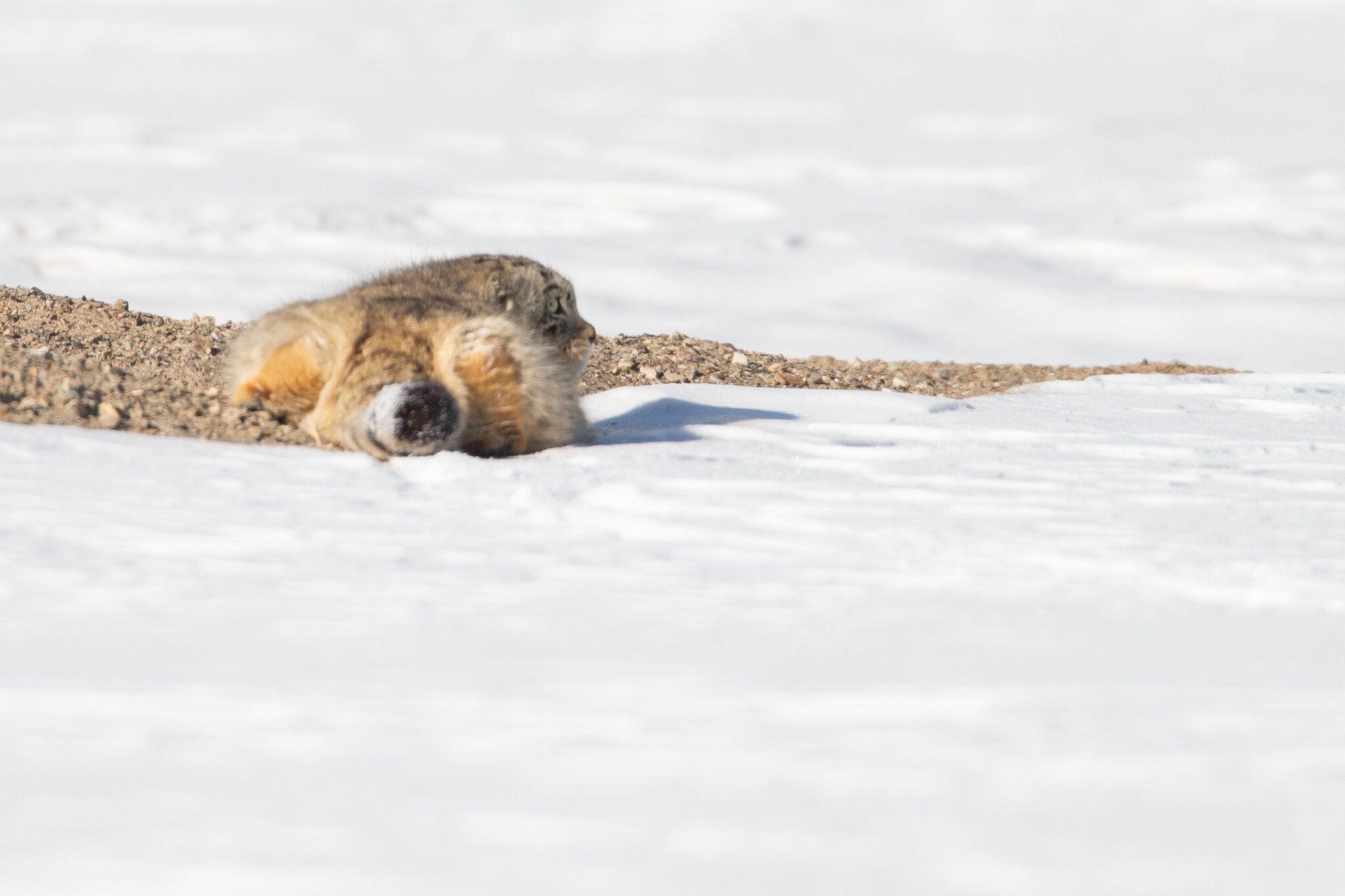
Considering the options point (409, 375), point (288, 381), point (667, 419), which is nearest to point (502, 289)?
point (667, 419)

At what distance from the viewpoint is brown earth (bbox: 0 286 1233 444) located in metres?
→ 4.96

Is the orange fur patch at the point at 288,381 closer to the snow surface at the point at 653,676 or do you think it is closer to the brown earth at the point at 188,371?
the brown earth at the point at 188,371

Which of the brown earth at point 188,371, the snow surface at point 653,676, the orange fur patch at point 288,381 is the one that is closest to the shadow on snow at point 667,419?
the snow surface at point 653,676

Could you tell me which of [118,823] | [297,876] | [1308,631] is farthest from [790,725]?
[1308,631]

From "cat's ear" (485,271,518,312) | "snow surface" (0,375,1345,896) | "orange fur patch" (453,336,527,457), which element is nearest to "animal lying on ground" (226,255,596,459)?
"orange fur patch" (453,336,527,457)

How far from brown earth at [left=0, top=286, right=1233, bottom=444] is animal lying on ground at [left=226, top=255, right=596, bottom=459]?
0.18 metres

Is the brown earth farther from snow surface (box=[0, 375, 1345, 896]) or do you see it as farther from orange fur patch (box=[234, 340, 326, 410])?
snow surface (box=[0, 375, 1345, 896])

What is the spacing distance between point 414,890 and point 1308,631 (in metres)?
2.21

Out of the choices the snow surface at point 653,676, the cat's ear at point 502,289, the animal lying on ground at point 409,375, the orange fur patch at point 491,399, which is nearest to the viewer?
the snow surface at point 653,676

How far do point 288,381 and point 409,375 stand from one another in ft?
2.33

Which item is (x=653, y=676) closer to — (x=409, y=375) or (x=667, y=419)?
(x=409, y=375)

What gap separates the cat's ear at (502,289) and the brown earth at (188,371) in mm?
1129

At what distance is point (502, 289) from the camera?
5.86m

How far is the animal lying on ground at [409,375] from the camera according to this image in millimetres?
4484
